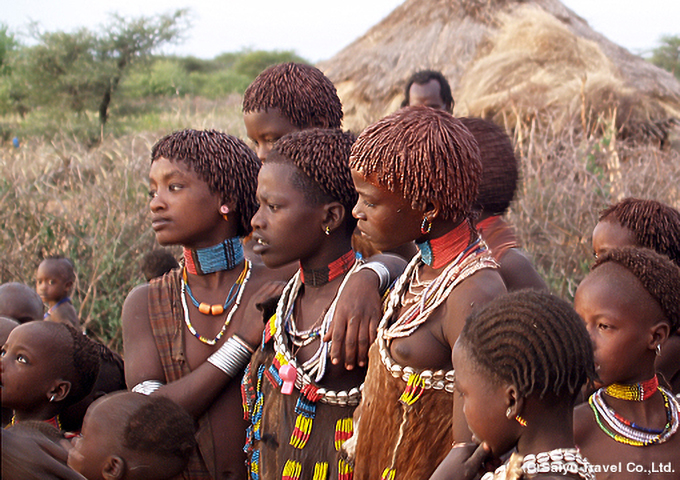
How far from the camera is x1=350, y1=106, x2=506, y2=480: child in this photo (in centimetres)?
198

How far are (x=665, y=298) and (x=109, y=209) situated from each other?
565 cm

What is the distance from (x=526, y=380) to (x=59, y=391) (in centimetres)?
205

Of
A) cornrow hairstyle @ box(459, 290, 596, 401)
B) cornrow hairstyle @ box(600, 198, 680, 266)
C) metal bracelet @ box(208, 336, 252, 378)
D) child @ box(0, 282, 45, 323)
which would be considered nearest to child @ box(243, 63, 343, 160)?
metal bracelet @ box(208, 336, 252, 378)

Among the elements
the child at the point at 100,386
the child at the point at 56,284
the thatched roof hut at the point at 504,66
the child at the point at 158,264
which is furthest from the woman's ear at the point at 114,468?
the thatched roof hut at the point at 504,66

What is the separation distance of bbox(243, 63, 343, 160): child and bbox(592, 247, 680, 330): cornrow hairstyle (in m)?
1.45

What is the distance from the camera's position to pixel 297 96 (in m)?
3.10

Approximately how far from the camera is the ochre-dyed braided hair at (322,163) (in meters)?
2.40

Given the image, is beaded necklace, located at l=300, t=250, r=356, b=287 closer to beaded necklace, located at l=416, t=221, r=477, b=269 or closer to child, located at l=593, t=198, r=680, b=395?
beaded necklace, located at l=416, t=221, r=477, b=269

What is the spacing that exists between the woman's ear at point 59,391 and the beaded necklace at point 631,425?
201 centimetres

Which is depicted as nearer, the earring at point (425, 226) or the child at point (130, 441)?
the earring at point (425, 226)

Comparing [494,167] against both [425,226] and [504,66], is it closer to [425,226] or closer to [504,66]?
[425,226]

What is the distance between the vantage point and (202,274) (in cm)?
272

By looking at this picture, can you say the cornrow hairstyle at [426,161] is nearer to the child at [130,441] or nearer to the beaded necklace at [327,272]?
the beaded necklace at [327,272]

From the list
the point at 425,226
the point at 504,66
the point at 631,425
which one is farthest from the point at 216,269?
the point at 504,66
